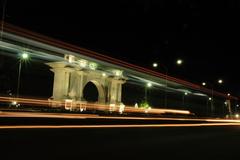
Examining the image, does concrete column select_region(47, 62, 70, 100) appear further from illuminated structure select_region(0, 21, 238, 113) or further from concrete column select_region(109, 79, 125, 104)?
concrete column select_region(109, 79, 125, 104)

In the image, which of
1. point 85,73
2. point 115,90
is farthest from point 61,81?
point 115,90

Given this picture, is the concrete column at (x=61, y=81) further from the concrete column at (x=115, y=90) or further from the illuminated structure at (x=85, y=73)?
the concrete column at (x=115, y=90)

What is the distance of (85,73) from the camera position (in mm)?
67250

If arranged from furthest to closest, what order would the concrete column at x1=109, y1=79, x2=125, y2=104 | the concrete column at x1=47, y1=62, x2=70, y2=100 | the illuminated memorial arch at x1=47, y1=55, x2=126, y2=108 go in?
the concrete column at x1=109, y1=79, x2=125, y2=104
the concrete column at x1=47, y1=62, x2=70, y2=100
the illuminated memorial arch at x1=47, y1=55, x2=126, y2=108

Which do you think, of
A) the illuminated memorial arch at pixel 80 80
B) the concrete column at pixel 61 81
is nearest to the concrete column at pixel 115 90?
the illuminated memorial arch at pixel 80 80

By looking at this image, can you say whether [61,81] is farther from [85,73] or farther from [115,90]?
[115,90]

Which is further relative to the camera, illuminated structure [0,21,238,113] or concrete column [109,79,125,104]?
concrete column [109,79,125,104]

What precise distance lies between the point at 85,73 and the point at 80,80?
161 cm

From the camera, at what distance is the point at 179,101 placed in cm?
9012

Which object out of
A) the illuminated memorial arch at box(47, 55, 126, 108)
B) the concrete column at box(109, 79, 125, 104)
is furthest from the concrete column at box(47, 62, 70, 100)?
the concrete column at box(109, 79, 125, 104)

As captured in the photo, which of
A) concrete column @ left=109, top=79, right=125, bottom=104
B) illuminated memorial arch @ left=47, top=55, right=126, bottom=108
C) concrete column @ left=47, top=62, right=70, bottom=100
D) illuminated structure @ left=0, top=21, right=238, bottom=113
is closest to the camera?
illuminated structure @ left=0, top=21, right=238, bottom=113

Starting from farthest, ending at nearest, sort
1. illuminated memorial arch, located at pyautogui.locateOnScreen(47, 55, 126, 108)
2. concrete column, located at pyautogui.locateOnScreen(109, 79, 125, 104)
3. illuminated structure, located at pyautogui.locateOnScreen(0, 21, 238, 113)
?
concrete column, located at pyautogui.locateOnScreen(109, 79, 125, 104) → illuminated memorial arch, located at pyautogui.locateOnScreen(47, 55, 126, 108) → illuminated structure, located at pyautogui.locateOnScreen(0, 21, 238, 113)

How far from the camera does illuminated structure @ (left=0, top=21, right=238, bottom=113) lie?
96.3 feet

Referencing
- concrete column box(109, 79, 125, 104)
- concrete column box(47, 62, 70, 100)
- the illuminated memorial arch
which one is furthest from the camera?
concrete column box(109, 79, 125, 104)
